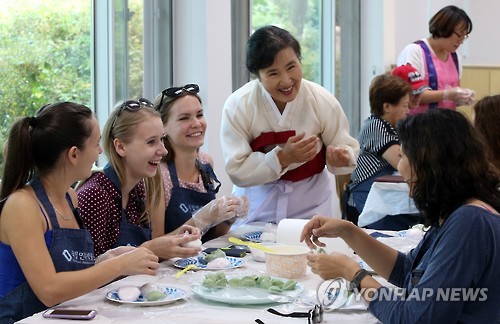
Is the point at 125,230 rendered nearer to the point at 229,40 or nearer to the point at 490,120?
the point at 490,120

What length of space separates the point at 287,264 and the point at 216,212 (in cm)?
61

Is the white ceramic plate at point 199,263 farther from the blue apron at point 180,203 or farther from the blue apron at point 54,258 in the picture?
the blue apron at point 180,203

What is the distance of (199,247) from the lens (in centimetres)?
223

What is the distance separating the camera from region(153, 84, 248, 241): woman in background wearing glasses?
8.71 feet

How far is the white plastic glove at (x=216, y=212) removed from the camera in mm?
A: 2594

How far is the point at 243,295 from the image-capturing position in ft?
5.91

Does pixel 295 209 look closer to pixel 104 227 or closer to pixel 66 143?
pixel 104 227

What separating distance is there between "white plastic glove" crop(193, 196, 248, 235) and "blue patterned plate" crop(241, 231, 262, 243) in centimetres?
9

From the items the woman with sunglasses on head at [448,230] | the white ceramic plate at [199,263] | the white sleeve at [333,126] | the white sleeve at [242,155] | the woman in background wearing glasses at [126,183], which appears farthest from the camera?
the white sleeve at [333,126]

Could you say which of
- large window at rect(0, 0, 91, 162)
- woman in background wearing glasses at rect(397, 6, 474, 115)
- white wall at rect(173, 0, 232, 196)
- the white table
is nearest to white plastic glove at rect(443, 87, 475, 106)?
woman in background wearing glasses at rect(397, 6, 474, 115)

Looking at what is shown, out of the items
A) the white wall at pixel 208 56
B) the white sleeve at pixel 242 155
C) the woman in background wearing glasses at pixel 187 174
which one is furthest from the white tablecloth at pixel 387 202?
the woman in background wearing glasses at pixel 187 174

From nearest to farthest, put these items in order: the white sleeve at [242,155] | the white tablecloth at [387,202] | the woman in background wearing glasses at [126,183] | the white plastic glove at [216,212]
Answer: the woman in background wearing glasses at [126,183] → the white plastic glove at [216,212] → the white sleeve at [242,155] → the white tablecloth at [387,202]

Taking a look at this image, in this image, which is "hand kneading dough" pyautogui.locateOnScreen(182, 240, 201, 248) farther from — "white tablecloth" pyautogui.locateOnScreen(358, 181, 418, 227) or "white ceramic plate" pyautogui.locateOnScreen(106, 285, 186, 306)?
"white tablecloth" pyautogui.locateOnScreen(358, 181, 418, 227)

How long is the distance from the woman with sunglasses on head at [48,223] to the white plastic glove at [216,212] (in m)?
0.49
